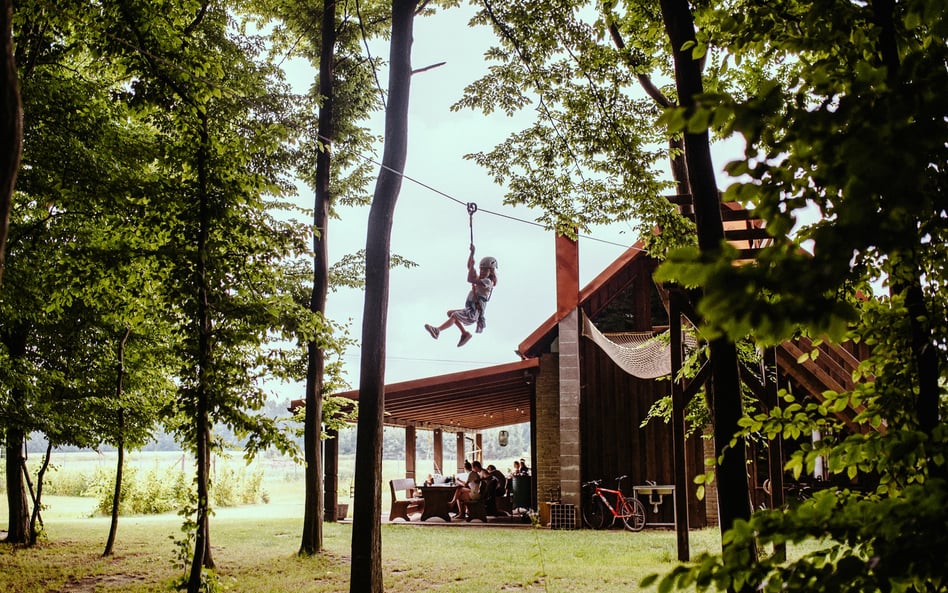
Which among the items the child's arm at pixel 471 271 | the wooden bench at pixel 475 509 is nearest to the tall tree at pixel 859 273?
the child's arm at pixel 471 271

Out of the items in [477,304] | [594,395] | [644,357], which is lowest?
[594,395]

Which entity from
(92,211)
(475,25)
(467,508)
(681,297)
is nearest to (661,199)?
(681,297)

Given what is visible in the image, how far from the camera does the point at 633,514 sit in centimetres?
1302

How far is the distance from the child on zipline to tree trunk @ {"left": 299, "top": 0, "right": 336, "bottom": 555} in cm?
222

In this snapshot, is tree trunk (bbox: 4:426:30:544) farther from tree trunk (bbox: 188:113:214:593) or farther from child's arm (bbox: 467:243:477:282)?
child's arm (bbox: 467:243:477:282)

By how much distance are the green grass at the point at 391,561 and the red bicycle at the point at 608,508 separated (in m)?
0.45

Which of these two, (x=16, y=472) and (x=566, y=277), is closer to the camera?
(x=16, y=472)

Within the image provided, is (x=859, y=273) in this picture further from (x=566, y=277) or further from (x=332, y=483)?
(x=332, y=483)

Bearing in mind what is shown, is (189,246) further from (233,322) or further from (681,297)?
(681,297)

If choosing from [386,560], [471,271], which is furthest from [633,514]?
[471,271]

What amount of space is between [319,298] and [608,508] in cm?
701

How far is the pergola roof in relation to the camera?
14.9 metres

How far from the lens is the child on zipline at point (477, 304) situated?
911 centimetres

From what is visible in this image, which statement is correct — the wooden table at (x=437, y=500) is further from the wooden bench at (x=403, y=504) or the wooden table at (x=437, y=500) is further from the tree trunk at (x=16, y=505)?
the tree trunk at (x=16, y=505)
